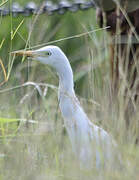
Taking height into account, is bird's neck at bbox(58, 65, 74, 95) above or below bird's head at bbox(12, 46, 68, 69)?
below

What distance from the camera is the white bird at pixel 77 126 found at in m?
2.10

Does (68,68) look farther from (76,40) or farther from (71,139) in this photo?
(76,40)

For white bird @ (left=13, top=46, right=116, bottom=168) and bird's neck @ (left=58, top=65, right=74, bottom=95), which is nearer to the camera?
white bird @ (left=13, top=46, right=116, bottom=168)

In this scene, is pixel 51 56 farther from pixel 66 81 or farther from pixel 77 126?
pixel 77 126

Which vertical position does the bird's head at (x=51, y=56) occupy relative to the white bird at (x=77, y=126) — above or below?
above

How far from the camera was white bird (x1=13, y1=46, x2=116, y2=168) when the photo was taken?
2098 mm

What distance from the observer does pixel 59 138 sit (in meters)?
2.22

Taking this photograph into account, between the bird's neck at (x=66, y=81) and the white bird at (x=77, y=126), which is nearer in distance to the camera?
the white bird at (x=77, y=126)

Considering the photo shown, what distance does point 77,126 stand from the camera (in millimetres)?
2527

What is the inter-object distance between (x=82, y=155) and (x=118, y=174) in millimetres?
301

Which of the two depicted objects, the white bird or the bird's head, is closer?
the white bird

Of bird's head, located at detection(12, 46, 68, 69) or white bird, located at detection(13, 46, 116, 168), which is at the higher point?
bird's head, located at detection(12, 46, 68, 69)

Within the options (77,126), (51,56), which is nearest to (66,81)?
(51,56)

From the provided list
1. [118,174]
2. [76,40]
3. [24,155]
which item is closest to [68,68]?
[24,155]
